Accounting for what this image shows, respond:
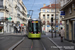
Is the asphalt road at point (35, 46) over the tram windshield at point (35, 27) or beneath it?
beneath

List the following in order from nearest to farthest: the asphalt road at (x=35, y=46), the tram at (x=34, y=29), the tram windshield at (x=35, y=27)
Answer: the asphalt road at (x=35, y=46), the tram at (x=34, y=29), the tram windshield at (x=35, y=27)

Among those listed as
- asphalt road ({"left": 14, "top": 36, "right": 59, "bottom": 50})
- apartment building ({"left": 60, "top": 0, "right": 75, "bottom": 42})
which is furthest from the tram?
apartment building ({"left": 60, "top": 0, "right": 75, "bottom": 42})

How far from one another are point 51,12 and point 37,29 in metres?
67.1

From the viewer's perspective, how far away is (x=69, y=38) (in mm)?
18438

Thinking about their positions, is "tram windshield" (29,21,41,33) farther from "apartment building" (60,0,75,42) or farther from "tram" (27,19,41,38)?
"apartment building" (60,0,75,42)

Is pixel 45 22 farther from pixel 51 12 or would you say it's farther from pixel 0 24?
pixel 0 24

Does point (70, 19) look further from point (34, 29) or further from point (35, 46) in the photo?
point (35, 46)

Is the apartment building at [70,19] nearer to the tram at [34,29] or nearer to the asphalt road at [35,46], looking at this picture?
the asphalt road at [35,46]

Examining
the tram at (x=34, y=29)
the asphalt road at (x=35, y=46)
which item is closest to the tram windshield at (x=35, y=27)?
the tram at (x=34, y=29)

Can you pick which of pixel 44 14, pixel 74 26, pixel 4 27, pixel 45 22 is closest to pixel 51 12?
pixel 44 14

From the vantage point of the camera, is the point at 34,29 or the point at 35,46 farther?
the point at 34,29

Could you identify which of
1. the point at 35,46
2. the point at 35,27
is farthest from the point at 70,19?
the point at 35,46

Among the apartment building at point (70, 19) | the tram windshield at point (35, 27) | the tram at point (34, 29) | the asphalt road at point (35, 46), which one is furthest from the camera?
the tram windshield at point (35, 27)

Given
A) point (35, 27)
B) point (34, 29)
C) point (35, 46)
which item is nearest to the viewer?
point (35, 46)
